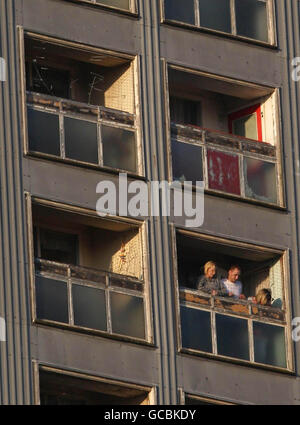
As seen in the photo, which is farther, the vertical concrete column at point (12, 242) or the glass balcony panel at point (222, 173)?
the glass balcony panel at point (222, 173)

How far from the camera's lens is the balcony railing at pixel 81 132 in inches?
2950

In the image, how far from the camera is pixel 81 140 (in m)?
75.6

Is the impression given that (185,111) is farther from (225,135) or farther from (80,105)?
(80,105)

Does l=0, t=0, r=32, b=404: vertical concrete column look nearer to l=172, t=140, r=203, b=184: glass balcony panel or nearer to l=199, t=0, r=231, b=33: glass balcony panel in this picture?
l=172, t=140, r=203, b=184: glass balcony panel

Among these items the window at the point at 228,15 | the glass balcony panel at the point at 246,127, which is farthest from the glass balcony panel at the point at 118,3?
the glass balcony panel at the point at 246,127

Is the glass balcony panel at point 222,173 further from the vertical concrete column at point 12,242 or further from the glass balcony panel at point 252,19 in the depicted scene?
the vertical concrete column at point 12,242

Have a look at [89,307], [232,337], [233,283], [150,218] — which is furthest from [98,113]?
[232,337]

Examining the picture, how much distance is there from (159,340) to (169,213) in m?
2.97

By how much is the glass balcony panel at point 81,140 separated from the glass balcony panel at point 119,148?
266 millimetres

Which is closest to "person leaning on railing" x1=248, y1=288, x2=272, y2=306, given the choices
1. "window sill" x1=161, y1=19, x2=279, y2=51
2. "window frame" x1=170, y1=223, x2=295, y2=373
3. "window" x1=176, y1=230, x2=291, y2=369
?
"window" x1=176, y1=230, x2=291, y2=369

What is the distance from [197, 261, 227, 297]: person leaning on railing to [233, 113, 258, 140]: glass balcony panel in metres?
3.89

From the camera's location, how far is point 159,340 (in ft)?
245

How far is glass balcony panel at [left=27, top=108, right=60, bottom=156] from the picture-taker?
245 feet

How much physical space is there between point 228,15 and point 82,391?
965 cm
